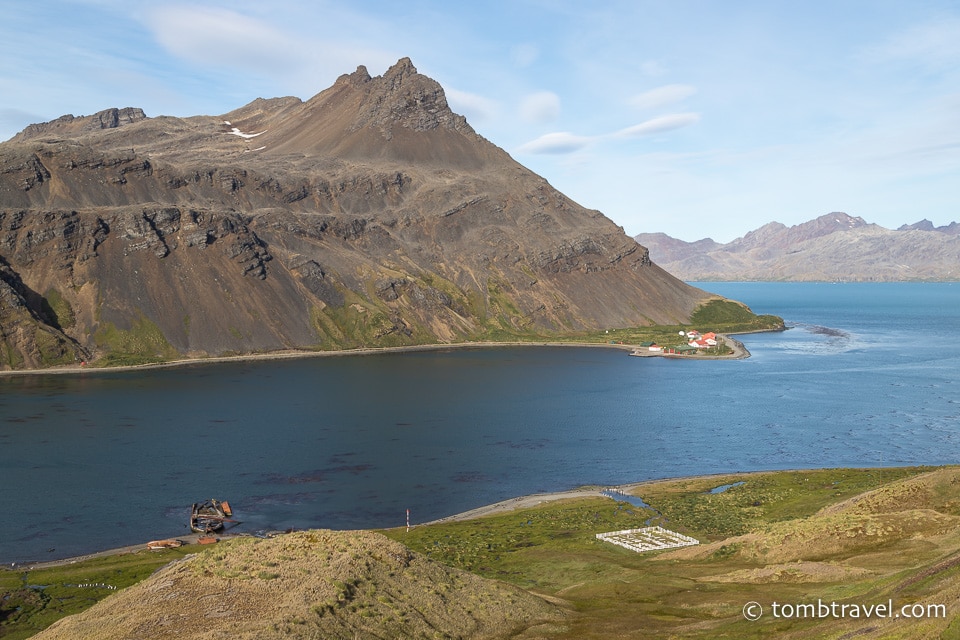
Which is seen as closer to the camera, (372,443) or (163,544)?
(163,544)

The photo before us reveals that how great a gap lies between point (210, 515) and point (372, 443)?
43891 millimetres

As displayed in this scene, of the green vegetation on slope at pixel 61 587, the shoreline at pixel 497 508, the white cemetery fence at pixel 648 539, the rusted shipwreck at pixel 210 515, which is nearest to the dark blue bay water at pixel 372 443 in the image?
the rusted shipwreck at pixel 210 515

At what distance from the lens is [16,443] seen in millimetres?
131375

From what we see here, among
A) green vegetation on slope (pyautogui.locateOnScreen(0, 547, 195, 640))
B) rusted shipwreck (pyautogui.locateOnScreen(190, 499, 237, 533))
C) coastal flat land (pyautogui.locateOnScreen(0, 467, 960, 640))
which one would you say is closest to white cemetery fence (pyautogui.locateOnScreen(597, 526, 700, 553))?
coastal flat land (pyautogui.locateOnScreen(0, 467, 960, 640))

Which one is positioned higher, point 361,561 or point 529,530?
point 361,561

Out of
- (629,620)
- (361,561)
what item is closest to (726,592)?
(629,620)

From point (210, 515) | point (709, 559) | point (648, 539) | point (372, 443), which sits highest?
point (709, 559)

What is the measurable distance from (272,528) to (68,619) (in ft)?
170

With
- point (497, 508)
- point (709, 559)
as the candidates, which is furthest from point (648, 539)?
point (497, 508)

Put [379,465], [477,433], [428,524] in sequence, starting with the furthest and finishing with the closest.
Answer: [477,433] → [379,465] → [428,524]

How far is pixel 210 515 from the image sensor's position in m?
96.6

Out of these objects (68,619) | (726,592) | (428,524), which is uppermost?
(68,619)

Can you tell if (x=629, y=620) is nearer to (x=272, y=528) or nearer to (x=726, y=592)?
(x=726, y=592)

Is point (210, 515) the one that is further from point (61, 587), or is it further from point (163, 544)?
point (61, 587)
